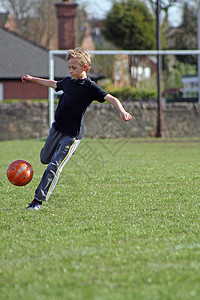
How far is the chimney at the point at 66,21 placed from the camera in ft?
90.4

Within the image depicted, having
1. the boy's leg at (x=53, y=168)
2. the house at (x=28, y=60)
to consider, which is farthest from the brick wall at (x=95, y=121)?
the boy's leg at (x=53, y=168)

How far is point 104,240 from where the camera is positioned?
15.0 feet

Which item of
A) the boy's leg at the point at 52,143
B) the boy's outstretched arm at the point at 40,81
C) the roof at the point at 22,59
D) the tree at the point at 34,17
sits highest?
the tree at the point at 34,17

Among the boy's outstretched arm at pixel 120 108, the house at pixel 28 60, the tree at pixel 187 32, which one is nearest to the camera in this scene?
the boy's outstretched arm at pixel 120 108

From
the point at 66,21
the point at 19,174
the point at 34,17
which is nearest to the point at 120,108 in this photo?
the point at 19,174

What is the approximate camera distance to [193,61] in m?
40.6

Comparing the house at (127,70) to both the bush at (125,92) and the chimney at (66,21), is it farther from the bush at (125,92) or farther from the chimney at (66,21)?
the chimney at (66,21)

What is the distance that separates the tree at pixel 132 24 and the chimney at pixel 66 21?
10037 mm

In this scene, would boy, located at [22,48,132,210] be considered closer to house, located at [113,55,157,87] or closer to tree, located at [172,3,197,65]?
house, located at [113,55,157,87]

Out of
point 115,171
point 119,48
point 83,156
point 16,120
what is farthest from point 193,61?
point 115,171

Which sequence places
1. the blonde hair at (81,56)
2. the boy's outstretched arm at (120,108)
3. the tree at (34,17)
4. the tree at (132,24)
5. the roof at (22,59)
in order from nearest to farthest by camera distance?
the boy's outstretched arm at (120,108), the blonde hair at (81,56), the roof at (22,59), the tree at (132,24), the tree at (34,17)

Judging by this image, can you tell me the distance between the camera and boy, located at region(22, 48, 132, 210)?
611 centimetres

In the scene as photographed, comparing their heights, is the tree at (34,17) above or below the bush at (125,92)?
above

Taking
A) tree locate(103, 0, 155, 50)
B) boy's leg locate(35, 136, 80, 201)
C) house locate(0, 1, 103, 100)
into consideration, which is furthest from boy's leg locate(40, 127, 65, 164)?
tree locate(103, 0, 155, 50)
